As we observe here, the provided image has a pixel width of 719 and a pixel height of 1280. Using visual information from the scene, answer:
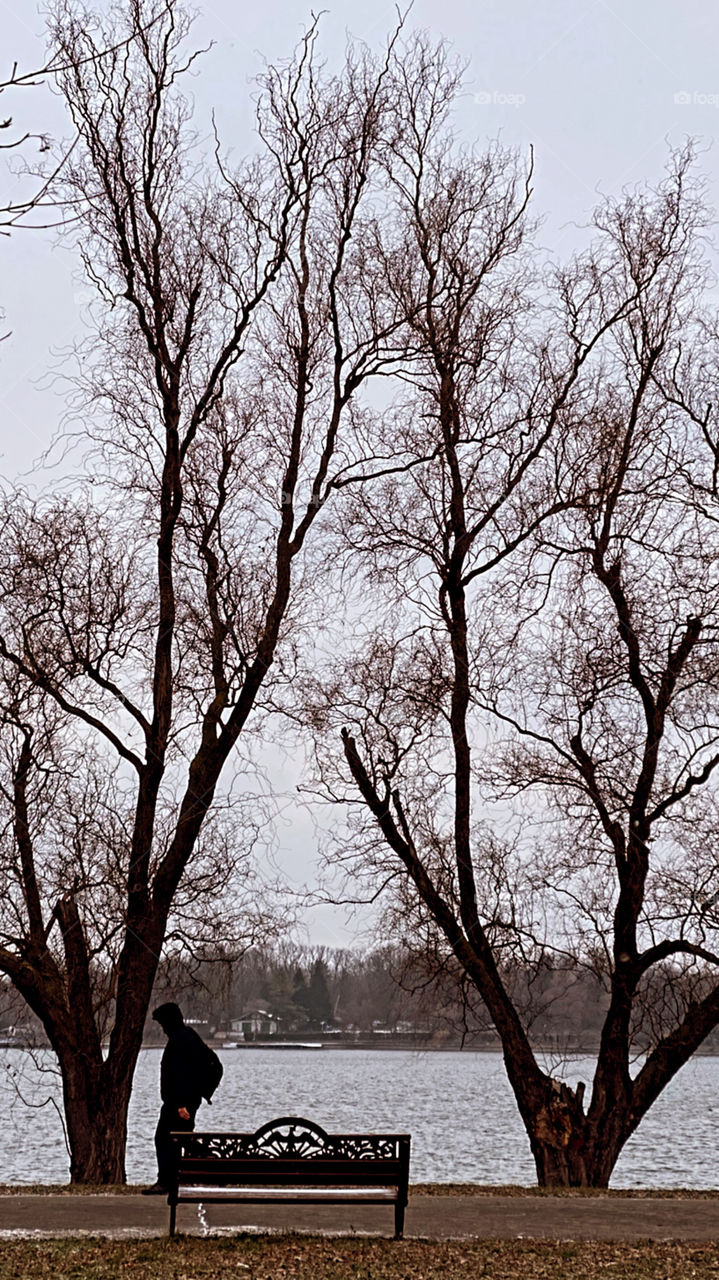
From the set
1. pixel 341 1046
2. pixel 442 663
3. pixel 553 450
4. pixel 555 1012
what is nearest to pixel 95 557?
pixel 442 663

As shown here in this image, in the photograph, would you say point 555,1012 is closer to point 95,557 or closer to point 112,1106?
point 112,1106

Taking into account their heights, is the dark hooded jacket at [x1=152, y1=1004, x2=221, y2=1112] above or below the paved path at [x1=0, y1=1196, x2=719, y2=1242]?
above

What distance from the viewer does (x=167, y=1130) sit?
33.5 feet

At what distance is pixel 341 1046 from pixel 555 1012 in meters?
29.2

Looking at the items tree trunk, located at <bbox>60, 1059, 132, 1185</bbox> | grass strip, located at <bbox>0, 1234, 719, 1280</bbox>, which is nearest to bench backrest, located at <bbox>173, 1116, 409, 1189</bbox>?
grass strip, located at <bbox>0, 1234, 719, 1280</bbox>

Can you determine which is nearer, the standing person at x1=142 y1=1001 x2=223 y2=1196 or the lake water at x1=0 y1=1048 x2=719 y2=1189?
the standing person at x1=142 y1=1001 x2=223 y2=1196

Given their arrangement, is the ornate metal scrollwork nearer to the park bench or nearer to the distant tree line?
the park bench

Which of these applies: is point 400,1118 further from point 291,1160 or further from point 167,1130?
point 291,1160

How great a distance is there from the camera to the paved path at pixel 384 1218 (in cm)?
914

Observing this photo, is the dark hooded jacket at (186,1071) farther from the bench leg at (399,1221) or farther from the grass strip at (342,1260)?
the bench leg at (399,1221)

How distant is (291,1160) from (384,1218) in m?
1.36

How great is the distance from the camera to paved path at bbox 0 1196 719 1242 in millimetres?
9141

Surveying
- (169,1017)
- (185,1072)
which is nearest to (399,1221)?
(185,1072)

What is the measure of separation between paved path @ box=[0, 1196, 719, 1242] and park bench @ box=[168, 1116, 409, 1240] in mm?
478
